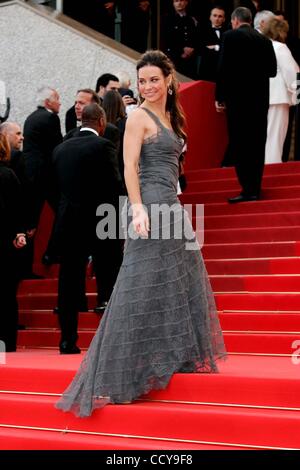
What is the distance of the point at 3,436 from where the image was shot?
499cm

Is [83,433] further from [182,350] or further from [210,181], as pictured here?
[210,181]

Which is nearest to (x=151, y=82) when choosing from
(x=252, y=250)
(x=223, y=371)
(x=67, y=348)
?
(x=223, y=371)

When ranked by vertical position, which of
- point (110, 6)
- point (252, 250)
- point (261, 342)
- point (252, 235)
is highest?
point (110, 6)

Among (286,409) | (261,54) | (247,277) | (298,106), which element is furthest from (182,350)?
(298,106)

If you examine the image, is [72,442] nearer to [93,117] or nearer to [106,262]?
[106,262]

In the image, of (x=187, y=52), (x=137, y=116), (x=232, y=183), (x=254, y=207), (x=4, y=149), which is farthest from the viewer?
(x=187, y=52)

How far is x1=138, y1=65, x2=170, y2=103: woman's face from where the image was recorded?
16.4 ft

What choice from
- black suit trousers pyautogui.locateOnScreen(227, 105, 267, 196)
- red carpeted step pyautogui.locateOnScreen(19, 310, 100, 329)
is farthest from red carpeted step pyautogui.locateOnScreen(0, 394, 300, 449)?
black suit trousers pyautogui.locateOnScreen(227, 105, 267, 196)

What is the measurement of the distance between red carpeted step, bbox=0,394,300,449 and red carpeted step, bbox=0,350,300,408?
5 centimetres

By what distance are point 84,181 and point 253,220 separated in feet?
6.34

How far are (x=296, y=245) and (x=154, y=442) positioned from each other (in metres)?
2.95

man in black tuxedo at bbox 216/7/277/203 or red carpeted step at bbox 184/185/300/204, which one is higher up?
man in black tuxedo at bbox 216/7/277/203

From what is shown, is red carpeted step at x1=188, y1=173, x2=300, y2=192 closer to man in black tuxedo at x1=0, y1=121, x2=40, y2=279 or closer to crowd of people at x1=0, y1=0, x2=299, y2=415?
crowd of people at x1=0, y1=0, x2=299, y2=415

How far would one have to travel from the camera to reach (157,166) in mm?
4980
